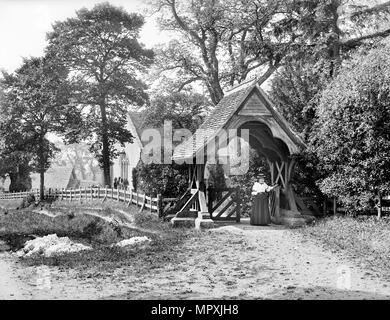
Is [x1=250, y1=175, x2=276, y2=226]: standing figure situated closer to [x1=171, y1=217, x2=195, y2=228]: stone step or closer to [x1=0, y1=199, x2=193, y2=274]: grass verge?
[x1=171, y1=217, x2=195, y2=228]: stone step

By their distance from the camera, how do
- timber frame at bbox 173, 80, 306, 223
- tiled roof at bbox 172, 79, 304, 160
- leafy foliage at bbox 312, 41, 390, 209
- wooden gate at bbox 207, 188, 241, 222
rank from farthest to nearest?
wooden gate at bbox 207, 188, 241, 222 → timber frame at bbox 173, 80, 306, 223 → tiled roof at bbox 172, 79, 304, 160 → leafy foliage at bbox 312, 41, 390, 209

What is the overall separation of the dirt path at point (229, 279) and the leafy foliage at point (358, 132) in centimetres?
430

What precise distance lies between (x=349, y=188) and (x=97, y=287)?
405 inches

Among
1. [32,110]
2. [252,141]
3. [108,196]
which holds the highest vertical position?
[32,110]

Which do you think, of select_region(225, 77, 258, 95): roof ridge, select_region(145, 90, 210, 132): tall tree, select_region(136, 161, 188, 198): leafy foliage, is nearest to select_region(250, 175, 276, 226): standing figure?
select_region(225, 77, 258, 95): roof ridge

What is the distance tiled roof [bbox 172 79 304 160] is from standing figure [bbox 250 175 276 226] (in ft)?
6.22

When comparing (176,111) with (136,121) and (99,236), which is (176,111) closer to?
(99,236)

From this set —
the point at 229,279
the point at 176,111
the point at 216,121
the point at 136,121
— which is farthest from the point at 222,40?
A: the point at 229,279

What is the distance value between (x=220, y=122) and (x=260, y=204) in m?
3.13

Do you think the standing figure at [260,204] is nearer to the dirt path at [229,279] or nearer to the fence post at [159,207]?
the dirt path at [229,279]

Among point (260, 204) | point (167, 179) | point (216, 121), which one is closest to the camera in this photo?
point (216, 121)

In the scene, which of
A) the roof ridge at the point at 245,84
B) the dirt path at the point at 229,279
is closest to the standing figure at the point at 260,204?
the roof ridge at the point at 245,84

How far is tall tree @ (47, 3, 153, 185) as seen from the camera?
105ft

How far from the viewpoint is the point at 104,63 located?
110ft
